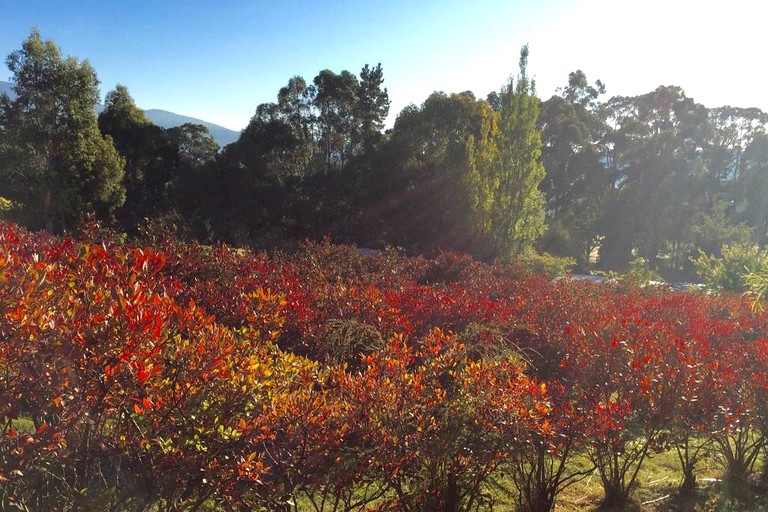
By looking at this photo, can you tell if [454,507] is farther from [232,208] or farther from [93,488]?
[232,208]

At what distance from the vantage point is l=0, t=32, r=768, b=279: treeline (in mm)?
16547

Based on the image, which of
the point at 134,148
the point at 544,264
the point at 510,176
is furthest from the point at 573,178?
the point at 134,148

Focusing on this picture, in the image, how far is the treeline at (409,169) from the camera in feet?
54.3

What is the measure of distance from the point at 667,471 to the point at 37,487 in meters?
5.24

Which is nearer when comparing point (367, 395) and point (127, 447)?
point (127, 447)

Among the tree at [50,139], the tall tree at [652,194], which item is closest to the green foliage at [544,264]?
the tall tree at [652,194]

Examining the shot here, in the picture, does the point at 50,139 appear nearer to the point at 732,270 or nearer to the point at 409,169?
the point at 409,169

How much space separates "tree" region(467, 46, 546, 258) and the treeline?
5 cm

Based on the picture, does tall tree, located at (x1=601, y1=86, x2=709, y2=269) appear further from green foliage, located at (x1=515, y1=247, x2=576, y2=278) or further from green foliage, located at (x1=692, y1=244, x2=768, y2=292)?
green foliage, located at (x1=692, y1=244, x2=768, y2=292)

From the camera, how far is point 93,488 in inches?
97.2

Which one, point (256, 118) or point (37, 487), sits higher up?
point (256, 118)

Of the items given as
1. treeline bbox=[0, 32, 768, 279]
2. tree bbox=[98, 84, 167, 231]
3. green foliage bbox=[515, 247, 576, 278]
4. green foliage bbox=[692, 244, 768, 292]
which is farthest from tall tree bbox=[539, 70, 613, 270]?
tree bbox=[98, 84, 167, 231]

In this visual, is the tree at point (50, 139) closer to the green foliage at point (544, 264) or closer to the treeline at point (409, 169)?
the treeline at point (409, 169)

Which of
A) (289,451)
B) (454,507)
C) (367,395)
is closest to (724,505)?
(454,507)
